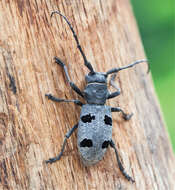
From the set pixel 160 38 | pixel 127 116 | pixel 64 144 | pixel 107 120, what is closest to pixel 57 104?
pixel 64 144

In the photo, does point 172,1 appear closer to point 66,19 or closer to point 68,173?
point 66,19

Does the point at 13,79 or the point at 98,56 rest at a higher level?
the point at 98,56

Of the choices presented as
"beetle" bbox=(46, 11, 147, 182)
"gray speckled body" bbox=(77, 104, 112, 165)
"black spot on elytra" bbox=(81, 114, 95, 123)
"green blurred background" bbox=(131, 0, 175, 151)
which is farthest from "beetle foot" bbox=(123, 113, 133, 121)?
"green blurred background" bbox=(131, 0, 175, 151)

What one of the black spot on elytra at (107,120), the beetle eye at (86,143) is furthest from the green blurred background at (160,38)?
the beetle eye at (86,143)

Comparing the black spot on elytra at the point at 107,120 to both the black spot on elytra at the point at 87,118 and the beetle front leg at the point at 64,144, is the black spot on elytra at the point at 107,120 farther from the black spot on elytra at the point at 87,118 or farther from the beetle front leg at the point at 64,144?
the beetle front leg at the point at 64,144

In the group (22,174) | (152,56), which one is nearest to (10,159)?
(22,174)

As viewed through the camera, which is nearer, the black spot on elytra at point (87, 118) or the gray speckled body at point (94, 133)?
the gray speckled body at point (94, 133)
